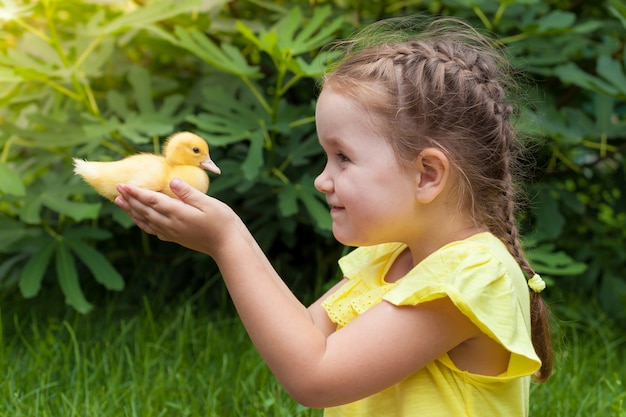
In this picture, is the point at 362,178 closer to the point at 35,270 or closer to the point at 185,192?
the point at 185,192

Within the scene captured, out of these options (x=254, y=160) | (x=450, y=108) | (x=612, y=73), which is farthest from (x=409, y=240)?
(x=612, y=73)

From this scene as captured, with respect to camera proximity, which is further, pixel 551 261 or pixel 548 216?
pixel 548 216

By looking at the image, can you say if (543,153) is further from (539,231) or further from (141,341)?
(141,341)

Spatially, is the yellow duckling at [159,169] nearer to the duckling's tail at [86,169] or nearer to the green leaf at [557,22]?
the duckling's tail at [86,169]

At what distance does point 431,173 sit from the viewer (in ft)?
4.94

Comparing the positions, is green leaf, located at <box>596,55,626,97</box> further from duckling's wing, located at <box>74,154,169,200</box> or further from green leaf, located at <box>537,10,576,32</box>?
duckling's wing, located at <box>74,154,169,200</box>

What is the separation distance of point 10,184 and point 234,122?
30.0 inches

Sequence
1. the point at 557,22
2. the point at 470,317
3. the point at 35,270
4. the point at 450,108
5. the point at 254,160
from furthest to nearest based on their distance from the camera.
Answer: the point at 557,22 → the point at 35,270 → the point at 254,160 → the point at 450,108 → the point at 470,317

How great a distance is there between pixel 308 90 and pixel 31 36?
1.10 metres

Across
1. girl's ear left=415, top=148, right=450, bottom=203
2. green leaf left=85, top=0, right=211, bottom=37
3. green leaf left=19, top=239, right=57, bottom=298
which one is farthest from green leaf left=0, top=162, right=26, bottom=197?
girl's ear left=415, top=148, right=450, bottom=203

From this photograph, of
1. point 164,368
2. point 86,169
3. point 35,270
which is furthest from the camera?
point 35,270

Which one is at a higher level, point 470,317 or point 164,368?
point 470,317

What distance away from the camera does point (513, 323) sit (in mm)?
1429

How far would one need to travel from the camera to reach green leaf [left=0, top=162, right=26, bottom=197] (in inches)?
98.6
